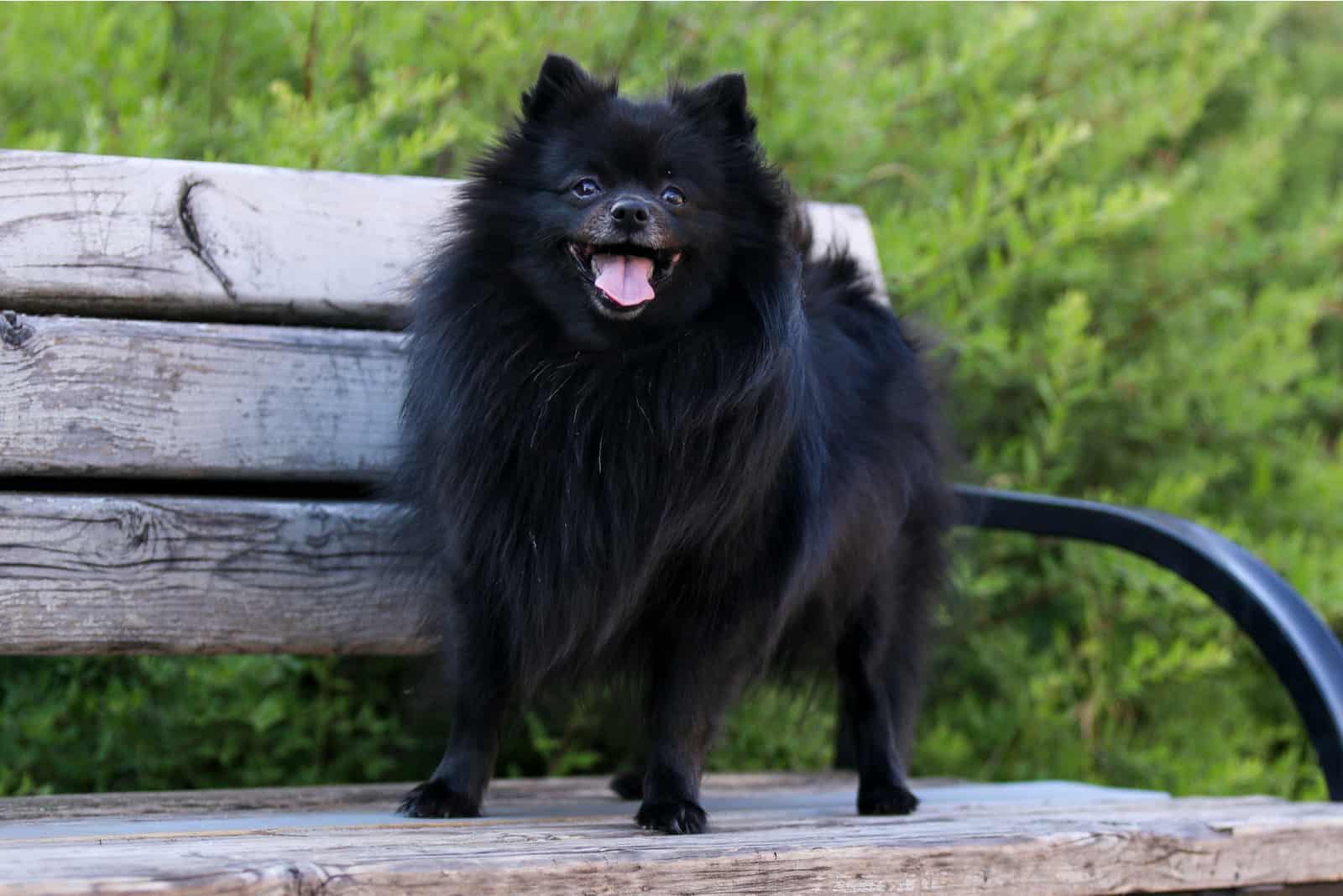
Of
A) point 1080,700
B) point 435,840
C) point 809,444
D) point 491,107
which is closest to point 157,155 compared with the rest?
point 491,107

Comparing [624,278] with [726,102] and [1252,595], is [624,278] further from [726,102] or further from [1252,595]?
[1252,595]

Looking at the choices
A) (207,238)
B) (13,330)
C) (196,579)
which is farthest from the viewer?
(207,238)

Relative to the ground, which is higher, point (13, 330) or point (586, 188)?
point (586, 188)

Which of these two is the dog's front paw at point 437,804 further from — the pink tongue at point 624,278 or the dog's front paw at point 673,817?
the pink tongue at point 624,278

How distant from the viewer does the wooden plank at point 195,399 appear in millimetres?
2213

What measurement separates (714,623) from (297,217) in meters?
1.05

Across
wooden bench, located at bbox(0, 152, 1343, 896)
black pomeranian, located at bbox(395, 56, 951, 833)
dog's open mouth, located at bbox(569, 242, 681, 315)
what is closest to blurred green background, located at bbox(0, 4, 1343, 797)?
wooden bench, located at bbox(0, 152, 1343, 896)

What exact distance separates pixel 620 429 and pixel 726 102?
0.57 meters

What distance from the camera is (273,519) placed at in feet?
7.77

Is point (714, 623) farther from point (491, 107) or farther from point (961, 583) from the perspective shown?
point (491, 107)

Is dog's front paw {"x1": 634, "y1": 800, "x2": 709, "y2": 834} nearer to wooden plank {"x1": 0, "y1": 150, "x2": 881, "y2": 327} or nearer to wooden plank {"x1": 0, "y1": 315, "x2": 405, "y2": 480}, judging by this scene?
wooden plank {"x1": 0, "y1": 315, "x2": 405, "y2": 480}

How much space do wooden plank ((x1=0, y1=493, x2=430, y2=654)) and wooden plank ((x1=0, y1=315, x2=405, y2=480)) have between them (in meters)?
0.07

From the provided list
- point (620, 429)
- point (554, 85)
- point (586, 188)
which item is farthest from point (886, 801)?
point (554, 85)

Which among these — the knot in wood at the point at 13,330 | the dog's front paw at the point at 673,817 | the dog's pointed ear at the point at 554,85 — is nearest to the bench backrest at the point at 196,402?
the knot in wood at the point at 13,330
